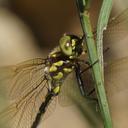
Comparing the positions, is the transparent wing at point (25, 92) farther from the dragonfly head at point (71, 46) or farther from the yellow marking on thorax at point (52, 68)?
the dragonfly head at point (71, 46)

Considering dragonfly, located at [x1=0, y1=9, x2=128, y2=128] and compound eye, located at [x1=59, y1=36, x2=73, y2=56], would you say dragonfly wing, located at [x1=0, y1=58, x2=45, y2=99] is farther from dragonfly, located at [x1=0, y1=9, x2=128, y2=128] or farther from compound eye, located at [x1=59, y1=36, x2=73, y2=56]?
compound eye, located at [x1=59, y1=36, x2=73, y2=56]

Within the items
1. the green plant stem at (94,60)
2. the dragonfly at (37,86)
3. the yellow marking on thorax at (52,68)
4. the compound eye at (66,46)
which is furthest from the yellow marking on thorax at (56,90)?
the green plant stem at (94,60)

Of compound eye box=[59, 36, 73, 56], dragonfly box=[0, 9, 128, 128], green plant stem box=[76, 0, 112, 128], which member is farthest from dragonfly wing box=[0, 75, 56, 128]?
green plant stem box=[76, 0, 112, 128]

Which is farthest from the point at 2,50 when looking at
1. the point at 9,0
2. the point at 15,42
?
the point at 9,0

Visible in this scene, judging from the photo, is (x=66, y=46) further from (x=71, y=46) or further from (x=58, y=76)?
(x=58, y=76)

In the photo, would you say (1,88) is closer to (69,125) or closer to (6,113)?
(6,113)

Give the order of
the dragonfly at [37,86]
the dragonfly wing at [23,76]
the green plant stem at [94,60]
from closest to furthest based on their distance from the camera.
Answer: the green plant stem at [94,60]
the dragonfly at [37,86]
the dragonfly wing at [23,76]
